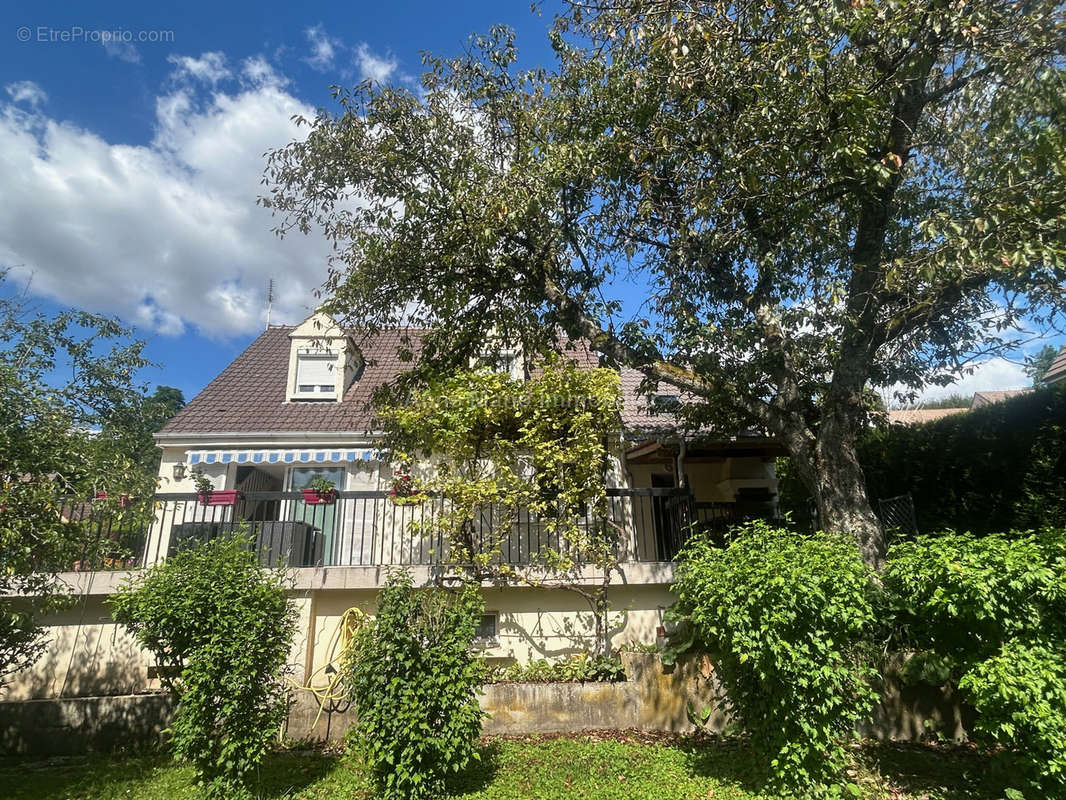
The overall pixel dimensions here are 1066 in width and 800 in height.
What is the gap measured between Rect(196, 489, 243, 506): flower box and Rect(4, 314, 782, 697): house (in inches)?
6.4

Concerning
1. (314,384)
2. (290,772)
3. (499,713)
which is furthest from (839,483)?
(314,384)

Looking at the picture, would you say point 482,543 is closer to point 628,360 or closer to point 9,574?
point 628,360

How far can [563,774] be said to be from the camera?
7312mm

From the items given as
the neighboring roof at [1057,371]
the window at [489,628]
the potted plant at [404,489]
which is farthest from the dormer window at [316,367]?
the neighboring roof at [1057,371]

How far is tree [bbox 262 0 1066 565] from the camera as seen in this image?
8273 millimetres

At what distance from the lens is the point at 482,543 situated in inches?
423

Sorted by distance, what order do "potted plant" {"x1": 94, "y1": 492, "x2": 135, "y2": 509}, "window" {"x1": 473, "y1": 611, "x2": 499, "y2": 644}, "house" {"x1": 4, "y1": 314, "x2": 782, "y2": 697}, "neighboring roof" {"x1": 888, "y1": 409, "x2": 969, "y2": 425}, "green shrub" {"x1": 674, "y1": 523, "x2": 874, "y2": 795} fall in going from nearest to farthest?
"green shrub" {"x1": 674, "y1": 523, "x2": 874, "y2": 795} < "potted plant" {"x1": 94, "y1": 492, "x2": 135, "y2": 509} < "house" {"x1": 4, "y1": 314, "x2": 782, "y2": 697} < "window" {"x1": 473, "y1": 611, "x2": 499, "y2": 644} < "neighboring roof" {"x1": 888, "y1": 409, "x2": 969, "y2": 425}

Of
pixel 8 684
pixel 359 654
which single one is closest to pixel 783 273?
pixel 359 654

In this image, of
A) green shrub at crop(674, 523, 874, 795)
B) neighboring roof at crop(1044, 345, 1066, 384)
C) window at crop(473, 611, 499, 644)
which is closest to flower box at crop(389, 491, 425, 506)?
window at crop(473, 611, 499, 644)

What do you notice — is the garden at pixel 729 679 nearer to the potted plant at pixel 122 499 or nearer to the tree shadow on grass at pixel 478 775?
the tree shadow on grass at pixel 478 775

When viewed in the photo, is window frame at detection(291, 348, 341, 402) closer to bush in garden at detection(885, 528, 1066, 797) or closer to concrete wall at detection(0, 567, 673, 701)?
concrete wall at detection(0, 567, 673, 701)

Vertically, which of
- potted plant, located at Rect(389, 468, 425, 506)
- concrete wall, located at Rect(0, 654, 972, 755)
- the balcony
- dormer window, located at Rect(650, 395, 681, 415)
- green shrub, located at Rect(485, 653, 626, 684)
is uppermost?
dormer window, located at Rect(650, 395, 681, 415)

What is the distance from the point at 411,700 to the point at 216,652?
220 centimetres

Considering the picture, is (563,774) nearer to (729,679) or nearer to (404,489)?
(729,679)
